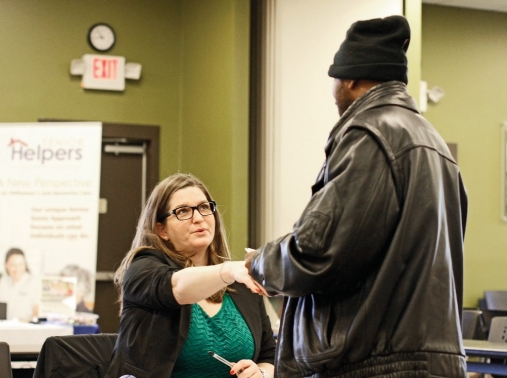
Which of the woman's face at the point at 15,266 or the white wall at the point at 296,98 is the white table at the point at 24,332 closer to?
the woman's face at the point at 15,266

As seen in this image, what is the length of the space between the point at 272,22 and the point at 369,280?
497 cm

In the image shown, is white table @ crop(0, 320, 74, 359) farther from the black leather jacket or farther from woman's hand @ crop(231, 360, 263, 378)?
the black leather jacket

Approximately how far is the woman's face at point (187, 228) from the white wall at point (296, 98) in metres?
3.66

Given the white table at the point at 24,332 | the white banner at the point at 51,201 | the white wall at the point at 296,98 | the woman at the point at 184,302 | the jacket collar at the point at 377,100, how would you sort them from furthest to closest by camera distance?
the white wall at the point at 296,98 → the white banner at the point at 51,201 → the white table at the point at 24,332 → the woman at the point at 184,302 → the jacket collar at the point at 377,100

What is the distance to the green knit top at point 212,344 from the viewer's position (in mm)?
2461

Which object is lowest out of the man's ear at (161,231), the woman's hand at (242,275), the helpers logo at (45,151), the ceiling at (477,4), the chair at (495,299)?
the chair at (495,299)

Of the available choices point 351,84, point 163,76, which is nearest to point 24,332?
point 351,84

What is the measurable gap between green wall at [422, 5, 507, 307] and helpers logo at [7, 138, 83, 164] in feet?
13.3

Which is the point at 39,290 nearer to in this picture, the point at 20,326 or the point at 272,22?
the point at 20,326

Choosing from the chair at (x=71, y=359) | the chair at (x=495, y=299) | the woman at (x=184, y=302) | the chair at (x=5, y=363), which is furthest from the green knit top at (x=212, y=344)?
the chair at (x=495, y=299)

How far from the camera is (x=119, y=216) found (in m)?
7.70

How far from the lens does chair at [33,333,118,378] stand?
2.53 meters

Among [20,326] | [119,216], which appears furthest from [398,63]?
[119,216]

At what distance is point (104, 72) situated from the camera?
7.59 meters
